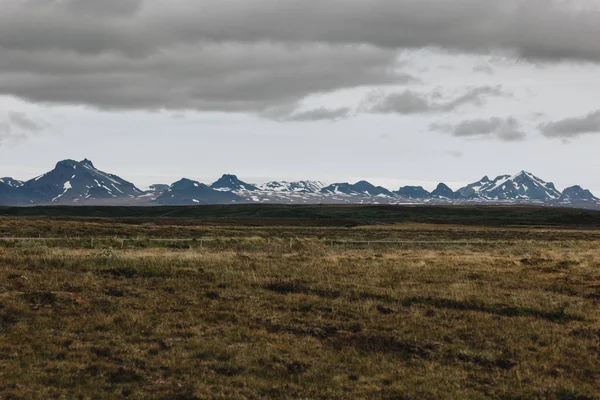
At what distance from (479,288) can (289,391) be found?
15498 mm

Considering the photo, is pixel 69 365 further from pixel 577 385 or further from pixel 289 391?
pixel 577 385

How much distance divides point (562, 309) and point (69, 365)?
57.2 ft

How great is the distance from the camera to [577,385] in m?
13.4

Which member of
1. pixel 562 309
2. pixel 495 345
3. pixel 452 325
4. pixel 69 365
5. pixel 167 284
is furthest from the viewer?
pixel 167 284

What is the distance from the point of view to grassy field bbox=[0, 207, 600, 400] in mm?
13242

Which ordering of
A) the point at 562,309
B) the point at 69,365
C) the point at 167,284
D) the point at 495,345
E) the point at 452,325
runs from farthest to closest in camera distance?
the point at 167,284 → the point at 562,309 → the point at 452,325 → the point at 495,345 → the point at 69,365

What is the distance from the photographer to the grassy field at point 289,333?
1324cm

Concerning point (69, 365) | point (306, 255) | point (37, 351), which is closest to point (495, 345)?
point (69, 365)

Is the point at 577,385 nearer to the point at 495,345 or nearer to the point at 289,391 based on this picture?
the point at 495,345

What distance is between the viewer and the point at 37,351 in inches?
602

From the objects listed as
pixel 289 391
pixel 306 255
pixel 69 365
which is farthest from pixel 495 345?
pixel 306 255

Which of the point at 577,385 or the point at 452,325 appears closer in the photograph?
the point at 577,385

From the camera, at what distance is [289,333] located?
699 inches

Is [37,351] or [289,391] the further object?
[37,351]
